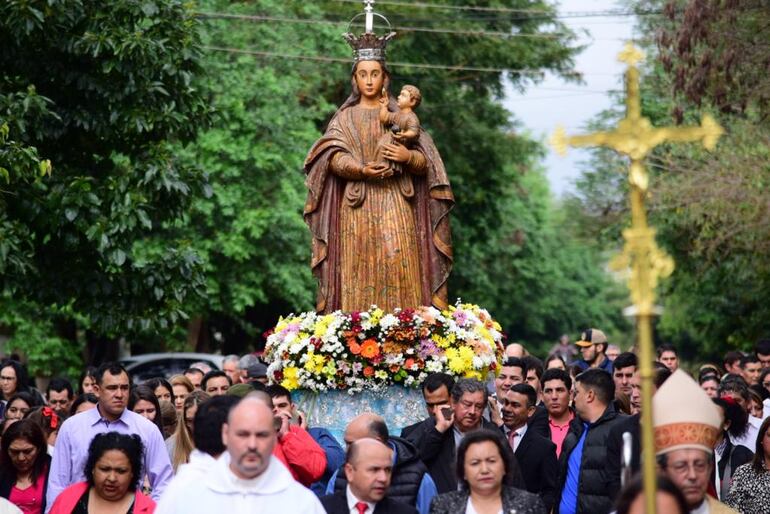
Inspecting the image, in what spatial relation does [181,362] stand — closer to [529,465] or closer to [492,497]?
[529,465]

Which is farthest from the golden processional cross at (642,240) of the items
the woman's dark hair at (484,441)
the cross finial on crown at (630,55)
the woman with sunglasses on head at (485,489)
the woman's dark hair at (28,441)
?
the woman's dark hair at (28,441)

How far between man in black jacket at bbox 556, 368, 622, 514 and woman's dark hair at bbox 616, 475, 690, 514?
3.66m

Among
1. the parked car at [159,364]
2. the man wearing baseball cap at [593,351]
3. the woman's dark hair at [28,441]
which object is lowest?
the woman's dark hair at [28,441]

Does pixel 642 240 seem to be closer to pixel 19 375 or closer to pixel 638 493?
pixel 638 493

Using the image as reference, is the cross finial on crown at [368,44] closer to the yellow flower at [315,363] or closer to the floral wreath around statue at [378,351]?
the floral wreath around statue at [378,351]

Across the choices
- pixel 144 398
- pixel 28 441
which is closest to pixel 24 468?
pixel 28 441

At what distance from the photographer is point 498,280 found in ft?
155

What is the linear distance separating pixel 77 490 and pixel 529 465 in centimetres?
352

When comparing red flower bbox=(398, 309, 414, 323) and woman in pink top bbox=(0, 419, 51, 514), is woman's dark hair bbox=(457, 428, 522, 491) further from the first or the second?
red flower bbox=(398, 309, 414, 323)

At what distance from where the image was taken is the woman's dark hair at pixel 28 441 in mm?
12648

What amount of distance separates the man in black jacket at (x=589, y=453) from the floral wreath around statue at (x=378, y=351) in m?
2.28

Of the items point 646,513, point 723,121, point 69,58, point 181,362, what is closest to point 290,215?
point 181,362

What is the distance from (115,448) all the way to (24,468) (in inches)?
85.6

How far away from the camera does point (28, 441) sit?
12625 mm
